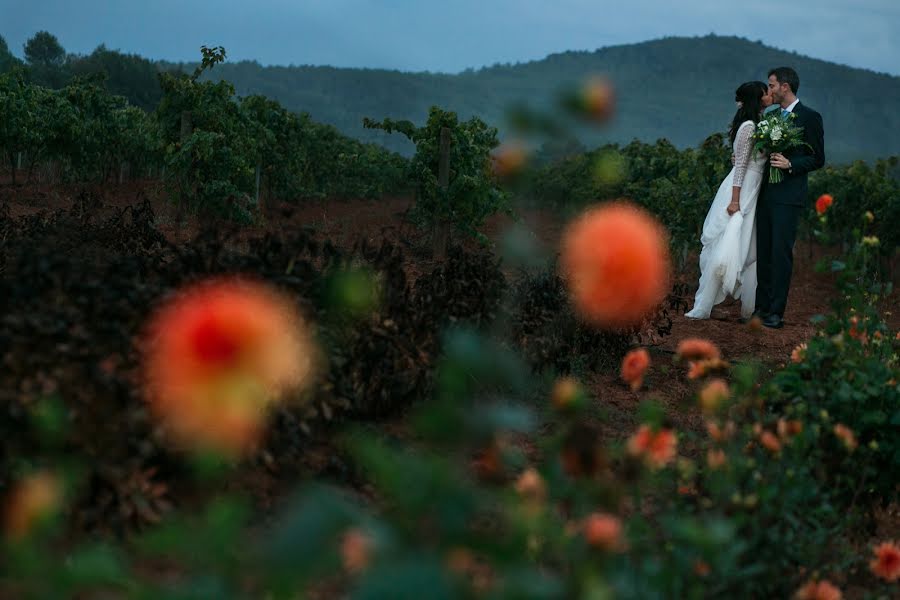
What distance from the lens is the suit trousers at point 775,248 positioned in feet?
24.7

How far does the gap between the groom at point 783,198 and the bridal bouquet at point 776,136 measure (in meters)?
0.06

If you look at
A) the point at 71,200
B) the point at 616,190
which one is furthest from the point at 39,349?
the point at 616,190

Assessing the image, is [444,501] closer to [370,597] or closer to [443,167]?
[370,597]

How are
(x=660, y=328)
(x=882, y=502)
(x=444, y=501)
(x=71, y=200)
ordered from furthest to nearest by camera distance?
(x=71, y=200) < (x=660, y=328) < (x=882, y=502) < (x=444, y=501)

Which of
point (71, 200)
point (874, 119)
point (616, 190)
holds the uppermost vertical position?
point (874, 119)

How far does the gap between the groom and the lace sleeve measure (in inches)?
8.1

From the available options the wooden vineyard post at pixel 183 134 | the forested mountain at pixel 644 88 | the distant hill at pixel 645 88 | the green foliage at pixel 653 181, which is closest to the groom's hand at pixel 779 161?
the green foliage at pixel 653 181

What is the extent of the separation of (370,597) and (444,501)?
9.0 inches

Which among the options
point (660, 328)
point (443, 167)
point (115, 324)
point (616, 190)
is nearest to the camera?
point (115, 324)

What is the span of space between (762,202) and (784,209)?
273 mm

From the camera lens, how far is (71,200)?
49.6 ft

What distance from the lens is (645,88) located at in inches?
3942

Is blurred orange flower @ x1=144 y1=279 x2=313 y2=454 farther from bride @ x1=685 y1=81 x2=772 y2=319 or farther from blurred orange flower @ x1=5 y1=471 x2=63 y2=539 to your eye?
bride @ x1=685 y1=81 x2=772 y2=319

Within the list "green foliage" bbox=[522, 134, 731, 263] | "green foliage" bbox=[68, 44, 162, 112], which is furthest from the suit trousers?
"green foliage" bbox=[68, 44, 162, 112]
